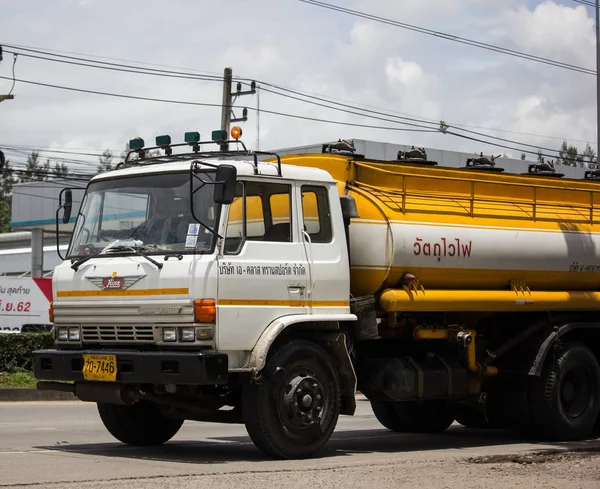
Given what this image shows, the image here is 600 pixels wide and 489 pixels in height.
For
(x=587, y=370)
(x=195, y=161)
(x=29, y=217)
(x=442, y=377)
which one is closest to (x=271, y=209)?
(x=195, y=161)

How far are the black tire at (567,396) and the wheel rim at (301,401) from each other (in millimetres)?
3497

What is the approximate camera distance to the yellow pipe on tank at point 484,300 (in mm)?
11430

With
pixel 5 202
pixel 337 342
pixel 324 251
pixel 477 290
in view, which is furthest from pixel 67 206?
pixel 5 202

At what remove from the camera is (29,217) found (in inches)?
1939

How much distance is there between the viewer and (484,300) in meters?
12.3

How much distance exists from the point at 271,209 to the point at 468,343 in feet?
10.3

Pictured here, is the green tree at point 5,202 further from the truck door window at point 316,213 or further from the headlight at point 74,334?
the truck door window at point 316,213

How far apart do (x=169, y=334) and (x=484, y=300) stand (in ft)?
13.4

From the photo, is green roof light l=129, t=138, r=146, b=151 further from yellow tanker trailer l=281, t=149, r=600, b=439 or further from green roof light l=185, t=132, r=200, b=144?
yellow tanker trailer l=281, t=149, r=600, b=439

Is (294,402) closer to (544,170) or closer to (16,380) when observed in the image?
(544,170)

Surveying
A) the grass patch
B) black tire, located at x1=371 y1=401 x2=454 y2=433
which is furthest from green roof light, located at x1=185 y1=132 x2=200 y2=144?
the grass patch

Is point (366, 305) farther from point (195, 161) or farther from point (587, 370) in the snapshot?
point (587, 370)

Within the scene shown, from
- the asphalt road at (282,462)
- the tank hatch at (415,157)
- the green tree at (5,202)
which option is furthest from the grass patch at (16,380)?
the green tree at (5,202)

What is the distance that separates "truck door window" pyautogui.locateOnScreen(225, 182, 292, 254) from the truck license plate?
1495 mm
